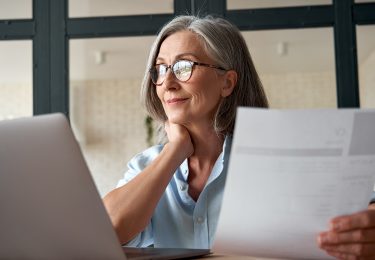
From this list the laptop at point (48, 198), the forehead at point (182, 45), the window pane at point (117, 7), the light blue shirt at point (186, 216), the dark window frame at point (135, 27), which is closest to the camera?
the laptop at point (48, 198)

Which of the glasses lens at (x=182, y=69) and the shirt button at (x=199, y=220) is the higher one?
the glasses lens at (x=182, y=69)

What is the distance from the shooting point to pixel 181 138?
1.50m

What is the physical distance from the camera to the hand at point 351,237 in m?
0.86

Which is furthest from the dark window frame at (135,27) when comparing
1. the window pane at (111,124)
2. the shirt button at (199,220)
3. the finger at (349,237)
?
the window pane at (111,124)

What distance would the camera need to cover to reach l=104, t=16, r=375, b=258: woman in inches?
57.4

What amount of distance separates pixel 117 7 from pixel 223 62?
3.79 feet

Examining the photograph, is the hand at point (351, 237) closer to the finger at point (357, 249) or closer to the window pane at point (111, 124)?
the finger at point (357, 249)

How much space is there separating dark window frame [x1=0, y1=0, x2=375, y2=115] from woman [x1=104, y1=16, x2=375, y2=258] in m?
0.84

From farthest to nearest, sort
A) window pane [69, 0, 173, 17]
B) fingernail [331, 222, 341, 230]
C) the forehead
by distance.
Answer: window pane [69, 0, 173, 17], the forehead, fingernail [331, 222, 341, 230]

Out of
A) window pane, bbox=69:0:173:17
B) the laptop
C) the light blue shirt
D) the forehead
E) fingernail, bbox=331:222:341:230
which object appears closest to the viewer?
the laptop

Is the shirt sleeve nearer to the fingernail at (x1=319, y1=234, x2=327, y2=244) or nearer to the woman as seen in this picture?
the woman

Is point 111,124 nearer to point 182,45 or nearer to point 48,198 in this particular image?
point 182,45

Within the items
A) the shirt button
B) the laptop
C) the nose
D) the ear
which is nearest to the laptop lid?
the laptop

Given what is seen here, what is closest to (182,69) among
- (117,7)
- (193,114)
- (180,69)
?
(180,69)
